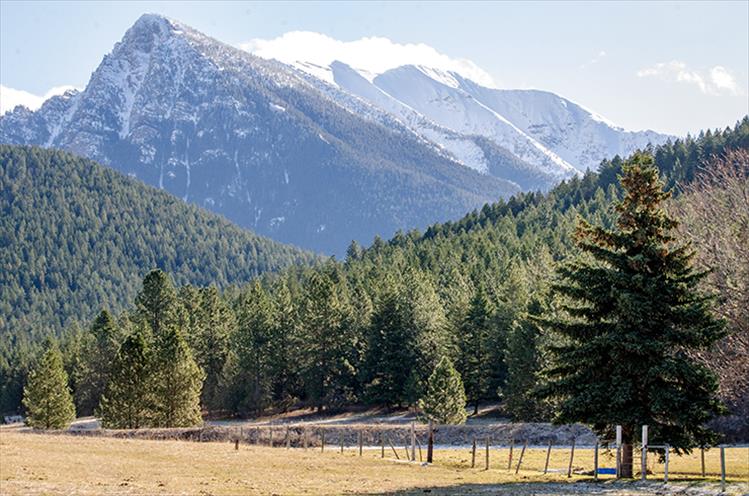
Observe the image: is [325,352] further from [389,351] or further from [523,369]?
[523,369]

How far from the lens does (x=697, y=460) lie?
46719 millimetres

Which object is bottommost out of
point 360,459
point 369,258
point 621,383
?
point 360,459

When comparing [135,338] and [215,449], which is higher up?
[135,338]

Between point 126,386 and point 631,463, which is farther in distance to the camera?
point 126,386

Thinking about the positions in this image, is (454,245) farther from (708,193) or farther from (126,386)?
(708,193)

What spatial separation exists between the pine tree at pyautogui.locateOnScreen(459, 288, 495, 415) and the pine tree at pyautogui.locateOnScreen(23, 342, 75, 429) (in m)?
37.2

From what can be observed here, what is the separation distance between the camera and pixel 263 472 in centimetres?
3831

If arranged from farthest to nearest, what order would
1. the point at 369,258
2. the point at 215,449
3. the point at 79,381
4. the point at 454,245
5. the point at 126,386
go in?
the point at 369,258 → the point at 454,245 → the point at 79,381 → the point at 126,386 → the point at 215,449

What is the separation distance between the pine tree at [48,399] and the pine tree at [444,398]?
3338 cm

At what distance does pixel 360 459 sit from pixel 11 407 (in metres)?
118

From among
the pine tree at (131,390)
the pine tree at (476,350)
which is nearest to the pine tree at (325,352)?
the pine tree at (476,350)

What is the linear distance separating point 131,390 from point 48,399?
1332 cm

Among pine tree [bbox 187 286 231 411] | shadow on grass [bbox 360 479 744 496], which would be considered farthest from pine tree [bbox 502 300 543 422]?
pine tree [bbox 187 286 231 411]

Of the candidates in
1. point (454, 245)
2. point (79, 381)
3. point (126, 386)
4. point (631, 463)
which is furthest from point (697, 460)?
point (454, 245)
